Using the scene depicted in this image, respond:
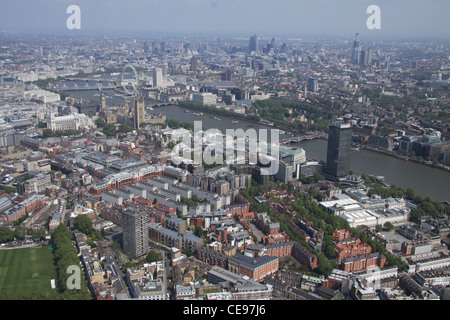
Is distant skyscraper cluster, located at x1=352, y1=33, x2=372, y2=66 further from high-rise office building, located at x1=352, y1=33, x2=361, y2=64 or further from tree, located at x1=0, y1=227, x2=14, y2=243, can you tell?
tree, located at x1=0, y1=227, x2=14, y2=243

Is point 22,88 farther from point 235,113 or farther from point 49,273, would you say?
point 49,273

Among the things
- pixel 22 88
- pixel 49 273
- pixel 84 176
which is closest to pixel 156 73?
pixel 22 88

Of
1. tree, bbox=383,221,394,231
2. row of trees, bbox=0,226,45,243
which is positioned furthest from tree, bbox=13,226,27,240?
tree, bbox=383,221,394,231

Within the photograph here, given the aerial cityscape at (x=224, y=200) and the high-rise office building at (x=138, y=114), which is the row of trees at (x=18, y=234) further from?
the high-rise office building at (x=138, y=114)

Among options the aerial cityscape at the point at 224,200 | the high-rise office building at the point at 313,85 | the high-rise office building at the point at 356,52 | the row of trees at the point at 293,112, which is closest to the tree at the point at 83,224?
the aerial cityscape at the point at 224,200

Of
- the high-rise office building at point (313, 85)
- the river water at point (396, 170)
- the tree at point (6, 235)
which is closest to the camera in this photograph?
the tree at point (6, 235)

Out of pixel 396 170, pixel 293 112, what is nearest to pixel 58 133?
pixel 293 112
